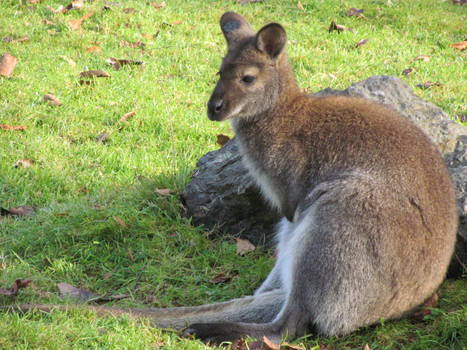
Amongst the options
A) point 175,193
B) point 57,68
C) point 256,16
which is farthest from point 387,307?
point 256,16

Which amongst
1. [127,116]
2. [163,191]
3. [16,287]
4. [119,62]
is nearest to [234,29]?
[163,191]

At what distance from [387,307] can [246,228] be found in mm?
1749

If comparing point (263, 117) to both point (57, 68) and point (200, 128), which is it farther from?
point (57, 68)

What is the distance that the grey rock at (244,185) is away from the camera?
16.0 feet

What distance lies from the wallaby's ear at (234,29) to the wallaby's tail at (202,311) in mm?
1813

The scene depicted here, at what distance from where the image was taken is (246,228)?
5.04 m

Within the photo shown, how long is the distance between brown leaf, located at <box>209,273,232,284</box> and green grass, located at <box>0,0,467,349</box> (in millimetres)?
44

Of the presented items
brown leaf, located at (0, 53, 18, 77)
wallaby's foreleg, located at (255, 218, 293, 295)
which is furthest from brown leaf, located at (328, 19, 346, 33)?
wallaby's foreleg, located at (255, 218, 293, 295)

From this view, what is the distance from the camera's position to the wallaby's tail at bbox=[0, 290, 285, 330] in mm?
3719

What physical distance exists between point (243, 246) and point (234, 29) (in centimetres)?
179

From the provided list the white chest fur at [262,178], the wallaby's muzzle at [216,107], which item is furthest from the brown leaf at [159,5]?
the wallaby's muzzle at [216,107]

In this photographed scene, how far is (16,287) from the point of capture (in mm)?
4137

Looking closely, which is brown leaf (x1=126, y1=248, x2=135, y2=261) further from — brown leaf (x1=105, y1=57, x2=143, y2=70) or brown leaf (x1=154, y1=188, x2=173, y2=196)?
brown leaf (x1=105, y1=57, x2=143, y2=70)

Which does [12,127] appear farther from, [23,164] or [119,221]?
[119,221]
